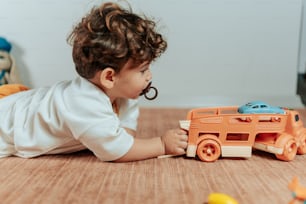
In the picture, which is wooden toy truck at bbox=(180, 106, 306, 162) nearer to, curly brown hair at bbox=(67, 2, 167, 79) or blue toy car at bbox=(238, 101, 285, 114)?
blue toy car at bbox=(238, 101, 285, 114)

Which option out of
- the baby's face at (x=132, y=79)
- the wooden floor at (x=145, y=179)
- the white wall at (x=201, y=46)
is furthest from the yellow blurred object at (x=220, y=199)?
the white wall at (x=201, y=46)

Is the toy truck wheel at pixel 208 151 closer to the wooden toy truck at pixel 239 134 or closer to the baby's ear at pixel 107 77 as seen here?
the wooden toy truck at pixel 239 134

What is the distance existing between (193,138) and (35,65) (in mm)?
1083

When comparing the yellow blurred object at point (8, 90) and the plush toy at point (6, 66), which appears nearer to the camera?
the yellow blurred object at point (8, 90)

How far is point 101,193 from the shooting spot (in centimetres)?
85

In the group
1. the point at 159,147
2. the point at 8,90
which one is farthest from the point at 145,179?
the point at 8,90

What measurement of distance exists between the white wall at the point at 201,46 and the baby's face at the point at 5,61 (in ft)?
0.28

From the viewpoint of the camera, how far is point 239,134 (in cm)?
106

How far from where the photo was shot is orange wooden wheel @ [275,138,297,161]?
3.35 feet

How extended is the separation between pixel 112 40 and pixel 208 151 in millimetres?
348

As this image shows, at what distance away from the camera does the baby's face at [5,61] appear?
1.78 meters

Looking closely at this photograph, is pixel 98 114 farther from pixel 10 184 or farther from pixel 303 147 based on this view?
pixel 303 147

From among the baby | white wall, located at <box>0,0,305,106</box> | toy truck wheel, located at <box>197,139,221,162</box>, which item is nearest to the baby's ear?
the baby

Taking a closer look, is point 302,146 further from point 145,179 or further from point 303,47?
point 303,47
